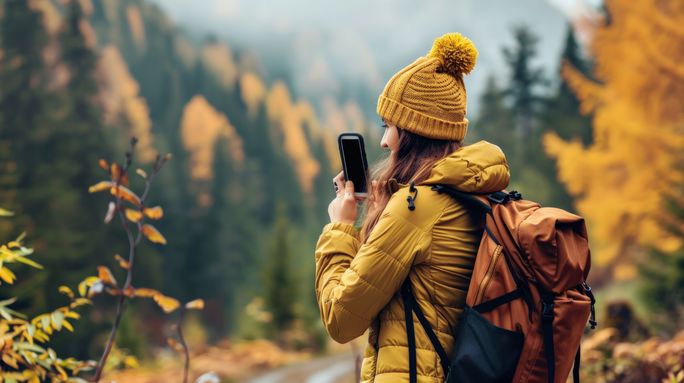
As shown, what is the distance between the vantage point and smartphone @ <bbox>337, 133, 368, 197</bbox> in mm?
2670

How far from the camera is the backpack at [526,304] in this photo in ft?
7.45

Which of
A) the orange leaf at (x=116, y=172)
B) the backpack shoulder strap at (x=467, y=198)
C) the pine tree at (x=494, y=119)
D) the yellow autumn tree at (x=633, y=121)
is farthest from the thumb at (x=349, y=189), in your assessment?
the pine tree at (x=494, y=119)

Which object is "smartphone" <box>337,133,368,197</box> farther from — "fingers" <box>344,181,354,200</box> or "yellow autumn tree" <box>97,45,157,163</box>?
"yellow autumn tree" <box>97,45,157,163</box>

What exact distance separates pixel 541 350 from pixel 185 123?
235ft

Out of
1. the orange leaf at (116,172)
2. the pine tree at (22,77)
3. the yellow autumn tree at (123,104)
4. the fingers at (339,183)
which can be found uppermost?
the yellow autumn tree at (123,104)

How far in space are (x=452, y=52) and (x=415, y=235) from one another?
68 cm

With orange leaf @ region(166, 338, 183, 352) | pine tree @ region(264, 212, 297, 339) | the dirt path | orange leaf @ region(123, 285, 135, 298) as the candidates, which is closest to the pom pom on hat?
orange leaf @ region(123, 285, 135, 298)

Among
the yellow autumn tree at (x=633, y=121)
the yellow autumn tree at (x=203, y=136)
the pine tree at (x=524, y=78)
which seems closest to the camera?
the yellow autumn tree at (x=633, y=121)

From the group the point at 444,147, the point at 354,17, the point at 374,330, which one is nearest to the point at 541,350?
the point at 374,330

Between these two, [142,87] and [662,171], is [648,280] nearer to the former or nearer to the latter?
[662,171]

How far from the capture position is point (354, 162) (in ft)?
8.86

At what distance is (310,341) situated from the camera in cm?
1872

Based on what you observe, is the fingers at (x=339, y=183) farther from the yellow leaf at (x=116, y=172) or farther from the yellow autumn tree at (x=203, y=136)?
the yellow autumn tree at (x=203, y=136)

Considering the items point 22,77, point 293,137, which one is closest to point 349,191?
point 22,77
